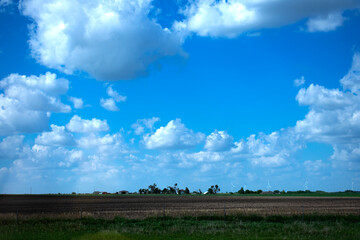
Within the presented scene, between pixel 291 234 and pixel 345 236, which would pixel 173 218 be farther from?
pixel 345 236

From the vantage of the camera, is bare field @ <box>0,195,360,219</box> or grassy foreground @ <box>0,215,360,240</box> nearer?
grassy foreground @ <box>0,215,360,240</box>

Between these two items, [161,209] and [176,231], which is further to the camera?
[161,209]

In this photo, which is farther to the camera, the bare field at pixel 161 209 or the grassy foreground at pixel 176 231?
the bare field at pixel 161 209

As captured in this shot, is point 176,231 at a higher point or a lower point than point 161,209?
higher

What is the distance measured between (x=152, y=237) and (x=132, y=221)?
11965mm

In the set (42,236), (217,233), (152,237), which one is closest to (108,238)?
(152,237)

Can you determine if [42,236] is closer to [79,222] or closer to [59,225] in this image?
[59,225]


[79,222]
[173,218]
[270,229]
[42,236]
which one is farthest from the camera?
[173,218]

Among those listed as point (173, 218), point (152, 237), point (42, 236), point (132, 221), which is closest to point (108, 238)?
point (152, 237)

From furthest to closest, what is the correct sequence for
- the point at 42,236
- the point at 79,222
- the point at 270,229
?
the point at 79,222 → the point at 270,229 → the point at 42,236

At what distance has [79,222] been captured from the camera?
129 ft

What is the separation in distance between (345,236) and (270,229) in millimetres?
6394

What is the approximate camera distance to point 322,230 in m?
30.8

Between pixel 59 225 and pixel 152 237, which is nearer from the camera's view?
pixel 152 237
